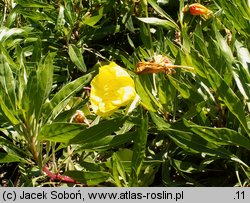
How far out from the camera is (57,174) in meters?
1.28

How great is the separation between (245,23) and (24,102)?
0.62 m

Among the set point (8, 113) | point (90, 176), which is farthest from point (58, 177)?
→ point (8, 113)

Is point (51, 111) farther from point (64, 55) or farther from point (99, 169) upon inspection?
point (64, 55)

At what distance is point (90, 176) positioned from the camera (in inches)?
46.1

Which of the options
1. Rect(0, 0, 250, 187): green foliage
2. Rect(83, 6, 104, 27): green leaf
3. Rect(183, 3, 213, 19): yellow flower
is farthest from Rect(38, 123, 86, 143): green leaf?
Rect(83, 6, 104, 27): green leaf

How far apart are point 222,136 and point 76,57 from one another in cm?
68

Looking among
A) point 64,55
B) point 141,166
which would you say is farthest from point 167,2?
point 141,166

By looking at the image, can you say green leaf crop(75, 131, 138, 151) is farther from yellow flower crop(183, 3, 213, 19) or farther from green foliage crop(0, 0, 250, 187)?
yellow flower crop(183, 3, 213, 19)

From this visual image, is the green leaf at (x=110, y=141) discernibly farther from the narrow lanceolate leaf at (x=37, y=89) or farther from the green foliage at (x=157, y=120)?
the narrow lanceolate leaf at (x=37, y=89)

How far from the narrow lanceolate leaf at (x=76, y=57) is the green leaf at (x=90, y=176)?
1.50 ft

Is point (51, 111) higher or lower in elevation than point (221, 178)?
higher

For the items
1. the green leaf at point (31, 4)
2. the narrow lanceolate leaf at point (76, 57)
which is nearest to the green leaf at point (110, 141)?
the narrow lanceolate leaf at point (76, 57)

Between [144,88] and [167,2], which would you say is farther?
[167,2]

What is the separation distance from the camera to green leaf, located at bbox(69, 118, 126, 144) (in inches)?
44.3
